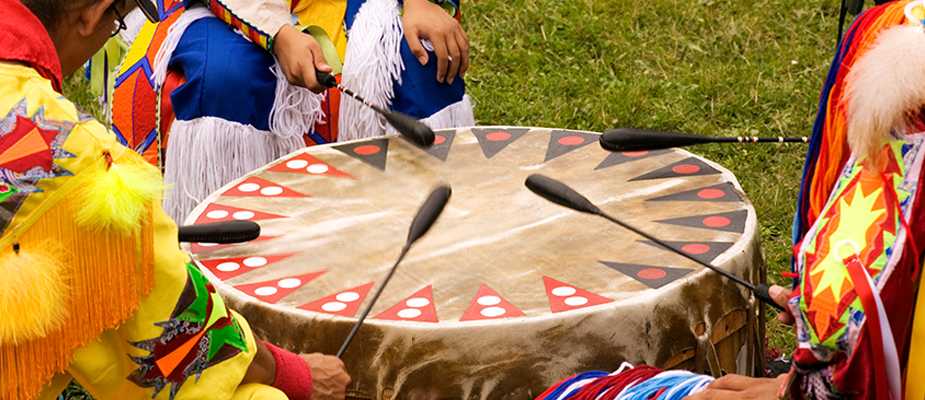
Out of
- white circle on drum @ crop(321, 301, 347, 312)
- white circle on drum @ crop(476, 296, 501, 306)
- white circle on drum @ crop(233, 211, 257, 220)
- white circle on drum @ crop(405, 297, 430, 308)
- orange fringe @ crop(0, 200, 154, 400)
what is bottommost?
white circle on drum @ crop(233, 211, 257, 220)

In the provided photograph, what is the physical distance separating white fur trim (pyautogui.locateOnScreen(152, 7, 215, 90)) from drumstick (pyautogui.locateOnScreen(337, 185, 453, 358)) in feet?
3.37

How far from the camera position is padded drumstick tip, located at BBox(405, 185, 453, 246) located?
2469mm

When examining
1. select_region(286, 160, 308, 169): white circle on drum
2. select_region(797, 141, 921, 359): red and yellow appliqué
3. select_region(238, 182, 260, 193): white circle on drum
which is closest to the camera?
select_region(797, 141, 921, 359): red and yellow appliqué

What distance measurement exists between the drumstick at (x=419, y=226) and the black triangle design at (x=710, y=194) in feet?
1.38

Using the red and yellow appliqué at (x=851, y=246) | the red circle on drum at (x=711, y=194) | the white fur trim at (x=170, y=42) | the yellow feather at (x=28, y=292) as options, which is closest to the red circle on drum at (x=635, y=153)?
the red circle on drum at (x=711, y=194)

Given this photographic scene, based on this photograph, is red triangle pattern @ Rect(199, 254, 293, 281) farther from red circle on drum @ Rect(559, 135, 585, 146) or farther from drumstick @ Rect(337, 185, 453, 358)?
red circle on drum @ Rect(559, 135, 585, 146)

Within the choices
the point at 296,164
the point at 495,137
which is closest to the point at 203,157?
the point at 296,164

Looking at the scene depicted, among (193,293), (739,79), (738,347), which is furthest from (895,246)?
(739,79)

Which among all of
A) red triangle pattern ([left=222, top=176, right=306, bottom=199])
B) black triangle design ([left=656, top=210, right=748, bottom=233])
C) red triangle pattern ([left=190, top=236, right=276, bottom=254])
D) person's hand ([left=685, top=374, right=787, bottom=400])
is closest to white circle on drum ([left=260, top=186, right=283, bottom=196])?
red triangle pattern ([left=222, top=176, right=306, bottom=199])

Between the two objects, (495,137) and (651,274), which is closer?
(651,274)

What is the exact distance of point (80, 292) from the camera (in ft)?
5.86

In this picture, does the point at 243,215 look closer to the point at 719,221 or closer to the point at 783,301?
the point at 719,221

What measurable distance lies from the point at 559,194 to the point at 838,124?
71 cm

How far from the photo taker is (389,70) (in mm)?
3268
